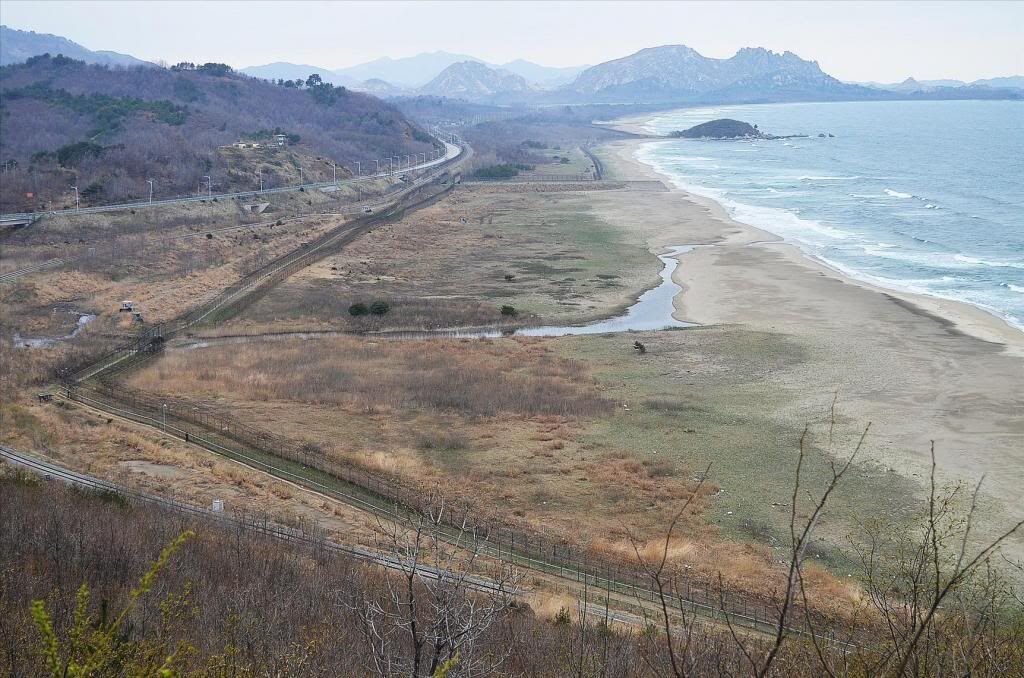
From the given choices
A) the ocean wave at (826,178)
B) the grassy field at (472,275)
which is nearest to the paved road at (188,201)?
the grassy field at (472,275)

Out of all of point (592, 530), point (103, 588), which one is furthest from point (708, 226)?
point (103, 588)

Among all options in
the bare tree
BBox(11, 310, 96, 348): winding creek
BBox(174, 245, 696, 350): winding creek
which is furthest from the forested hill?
the bare tree

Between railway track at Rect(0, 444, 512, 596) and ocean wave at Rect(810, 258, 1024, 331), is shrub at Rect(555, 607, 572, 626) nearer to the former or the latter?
railway track at Rect(0, 444, 512, 596)

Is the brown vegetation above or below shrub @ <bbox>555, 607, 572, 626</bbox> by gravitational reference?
above

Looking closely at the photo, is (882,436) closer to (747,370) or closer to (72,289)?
(747,370)

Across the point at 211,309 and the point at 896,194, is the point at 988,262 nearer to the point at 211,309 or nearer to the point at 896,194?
the point at 896,194

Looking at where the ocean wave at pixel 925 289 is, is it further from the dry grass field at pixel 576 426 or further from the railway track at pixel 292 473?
the railway track at pixel 292 473

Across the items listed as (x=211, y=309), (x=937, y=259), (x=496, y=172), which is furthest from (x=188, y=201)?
(x=937, y=259)
